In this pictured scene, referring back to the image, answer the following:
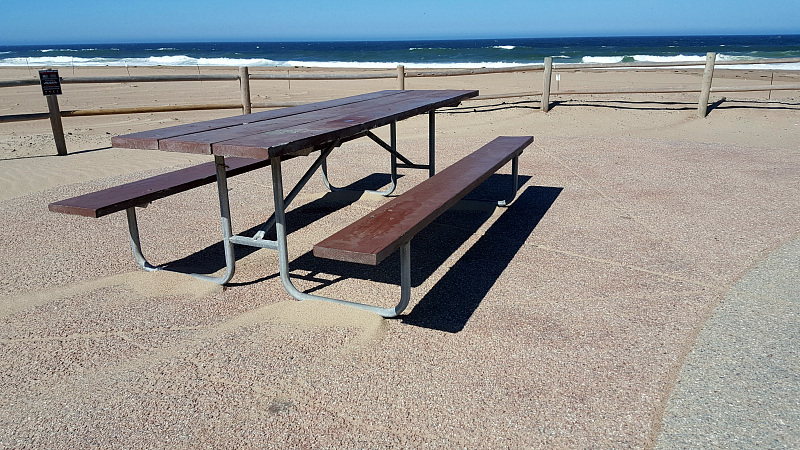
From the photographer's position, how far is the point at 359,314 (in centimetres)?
303

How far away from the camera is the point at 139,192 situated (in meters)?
3.46

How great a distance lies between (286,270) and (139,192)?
1.03 m

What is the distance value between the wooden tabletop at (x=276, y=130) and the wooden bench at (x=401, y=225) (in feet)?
1.55

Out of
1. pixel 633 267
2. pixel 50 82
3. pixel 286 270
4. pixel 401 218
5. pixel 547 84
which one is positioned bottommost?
pixel 633 267

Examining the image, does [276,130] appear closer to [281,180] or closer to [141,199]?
[281,180]

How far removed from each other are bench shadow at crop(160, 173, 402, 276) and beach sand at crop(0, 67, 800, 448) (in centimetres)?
4

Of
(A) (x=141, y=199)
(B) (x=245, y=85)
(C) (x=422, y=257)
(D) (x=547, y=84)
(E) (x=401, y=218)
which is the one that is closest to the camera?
(E) (x=401, y=218)

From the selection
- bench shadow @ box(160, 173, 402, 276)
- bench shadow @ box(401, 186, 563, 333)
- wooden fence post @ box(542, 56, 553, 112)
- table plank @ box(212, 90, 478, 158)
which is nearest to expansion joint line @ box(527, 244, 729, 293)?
bench shadow @ box(401, 186, 563, 333)

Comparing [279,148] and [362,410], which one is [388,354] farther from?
[279,148]

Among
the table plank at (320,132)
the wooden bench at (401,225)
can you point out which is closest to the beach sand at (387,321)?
the wooden bench at (401,225)

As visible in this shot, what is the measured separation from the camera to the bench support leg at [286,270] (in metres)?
2.79

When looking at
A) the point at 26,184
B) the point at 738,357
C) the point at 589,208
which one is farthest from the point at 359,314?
the point at 26,184

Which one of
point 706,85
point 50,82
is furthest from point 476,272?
point 706,85

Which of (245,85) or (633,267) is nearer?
(633,267)
